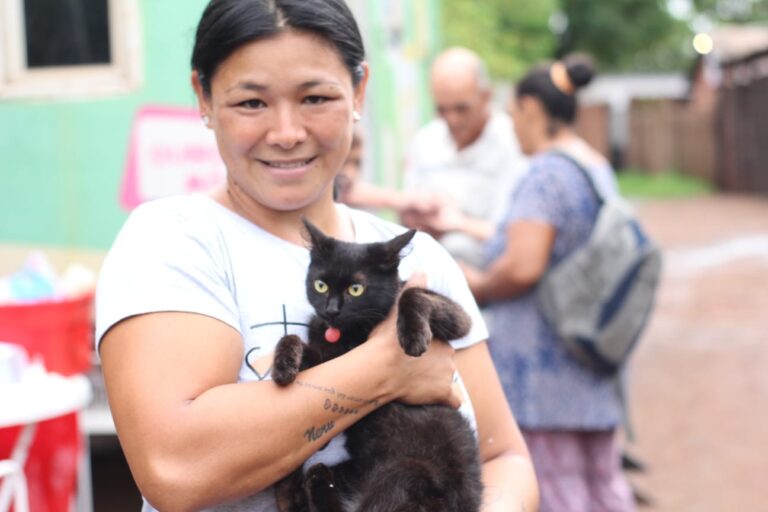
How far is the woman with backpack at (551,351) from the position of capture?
4.50 metres

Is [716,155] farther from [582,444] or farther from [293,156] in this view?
[293,156]

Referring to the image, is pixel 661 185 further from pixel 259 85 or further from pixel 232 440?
pixel 232 440

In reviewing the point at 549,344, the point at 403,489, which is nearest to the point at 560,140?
the point at 549,344

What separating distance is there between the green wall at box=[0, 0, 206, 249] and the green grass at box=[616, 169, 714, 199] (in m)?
24.5

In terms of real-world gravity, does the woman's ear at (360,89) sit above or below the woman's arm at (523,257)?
above

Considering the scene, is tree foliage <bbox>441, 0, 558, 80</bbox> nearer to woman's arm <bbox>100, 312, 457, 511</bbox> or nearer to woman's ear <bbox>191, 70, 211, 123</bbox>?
woman's ear <bbox>191, 70, 211, 123</bbox>

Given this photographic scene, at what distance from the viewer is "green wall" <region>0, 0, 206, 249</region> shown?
215 inches

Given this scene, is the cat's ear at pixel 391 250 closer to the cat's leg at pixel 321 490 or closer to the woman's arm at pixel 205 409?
the woman's arm at pixel 205 409

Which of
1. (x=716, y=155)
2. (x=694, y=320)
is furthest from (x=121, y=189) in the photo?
(x=716, y=155)

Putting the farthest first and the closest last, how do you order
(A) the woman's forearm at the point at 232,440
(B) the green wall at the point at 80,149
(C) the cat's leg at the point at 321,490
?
(B) the green wall at the point at 80,149, (C) the cat's leg at the point at 321,490, (A) the woman's forearm at the point at 232,440

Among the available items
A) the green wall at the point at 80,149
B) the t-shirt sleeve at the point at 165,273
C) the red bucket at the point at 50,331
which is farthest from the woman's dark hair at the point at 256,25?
the green wall at the point at 80,149

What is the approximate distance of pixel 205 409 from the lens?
1912mm

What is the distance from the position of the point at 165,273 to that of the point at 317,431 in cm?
41

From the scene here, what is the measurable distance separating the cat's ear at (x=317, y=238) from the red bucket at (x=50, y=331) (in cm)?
231
